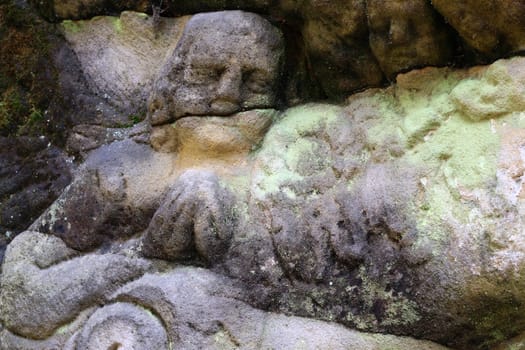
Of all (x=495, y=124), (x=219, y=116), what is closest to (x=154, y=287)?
(x=219, y=116)

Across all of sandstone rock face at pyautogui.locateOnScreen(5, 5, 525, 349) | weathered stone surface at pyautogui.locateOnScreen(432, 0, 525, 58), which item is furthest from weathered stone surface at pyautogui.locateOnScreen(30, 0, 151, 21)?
weathered stone surface at pyautogui.locateOnScreen(432, 0, 525, 58)

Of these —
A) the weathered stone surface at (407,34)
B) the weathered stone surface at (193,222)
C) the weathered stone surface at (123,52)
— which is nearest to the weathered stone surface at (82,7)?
the weathered stone surface at (123,52)

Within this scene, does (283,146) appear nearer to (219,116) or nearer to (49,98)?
(219,116)

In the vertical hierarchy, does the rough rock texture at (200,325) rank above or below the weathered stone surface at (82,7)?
below

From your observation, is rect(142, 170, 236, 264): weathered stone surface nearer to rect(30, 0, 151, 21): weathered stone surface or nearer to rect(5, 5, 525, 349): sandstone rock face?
rect(5, 5, 525, 349): sandstone rock face

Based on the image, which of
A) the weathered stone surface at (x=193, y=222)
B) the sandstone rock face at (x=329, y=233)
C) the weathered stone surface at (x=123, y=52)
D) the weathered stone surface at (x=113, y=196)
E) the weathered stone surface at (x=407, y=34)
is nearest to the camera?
the sandstone rock face at (x=329, y=233)

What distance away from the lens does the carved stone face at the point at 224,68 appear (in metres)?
1.51

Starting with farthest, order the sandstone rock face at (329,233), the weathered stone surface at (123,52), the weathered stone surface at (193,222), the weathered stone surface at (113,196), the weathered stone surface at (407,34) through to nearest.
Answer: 1. the weathered stone surface at (123,52)
2. the weathered stone surface at (113,196)
3. the weathered stone surface at (193,222)
4. the weathered stone surface at (407,34)
5. the sandstone rock face at (329,233)

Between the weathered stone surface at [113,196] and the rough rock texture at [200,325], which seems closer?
the rough rock texture at [200,325]

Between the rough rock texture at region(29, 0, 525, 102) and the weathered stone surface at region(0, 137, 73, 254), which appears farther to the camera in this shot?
the weathered stone surface at region(0, 137, 73, 254)

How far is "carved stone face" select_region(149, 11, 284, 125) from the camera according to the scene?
1513 millimetres

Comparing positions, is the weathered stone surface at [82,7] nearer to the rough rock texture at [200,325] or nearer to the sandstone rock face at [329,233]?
the sandstone rock face at [329,233]

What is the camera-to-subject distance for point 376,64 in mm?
1469

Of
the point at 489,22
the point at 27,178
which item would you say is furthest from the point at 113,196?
the point at 489,22
